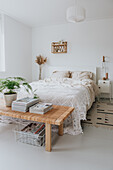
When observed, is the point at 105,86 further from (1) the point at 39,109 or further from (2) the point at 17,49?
(2) the point at 17,49

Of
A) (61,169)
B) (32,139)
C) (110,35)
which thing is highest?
(110,35)

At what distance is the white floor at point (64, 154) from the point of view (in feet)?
4.67

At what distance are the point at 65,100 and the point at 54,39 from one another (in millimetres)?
3316

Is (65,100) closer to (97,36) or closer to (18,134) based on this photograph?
(18,134)

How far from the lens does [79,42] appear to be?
4551 millimetres

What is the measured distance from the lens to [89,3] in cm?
318

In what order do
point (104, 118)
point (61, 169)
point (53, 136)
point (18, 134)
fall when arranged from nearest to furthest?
point (61, 169)
point (18, 134)
point (53, 136)
point (104, 118)

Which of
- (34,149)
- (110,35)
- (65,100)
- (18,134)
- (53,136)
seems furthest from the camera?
(110,35)

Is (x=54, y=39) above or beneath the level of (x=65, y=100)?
above

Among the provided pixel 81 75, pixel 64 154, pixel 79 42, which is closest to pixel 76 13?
pixel 81 75

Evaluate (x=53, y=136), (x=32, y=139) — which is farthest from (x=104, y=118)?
(x=32, y=139)

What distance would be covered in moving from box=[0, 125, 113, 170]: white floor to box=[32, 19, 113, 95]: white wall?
2.92 meters

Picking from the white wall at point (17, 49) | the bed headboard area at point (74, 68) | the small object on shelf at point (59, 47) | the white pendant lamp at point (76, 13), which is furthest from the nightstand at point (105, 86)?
the white wall at point (17, 49)

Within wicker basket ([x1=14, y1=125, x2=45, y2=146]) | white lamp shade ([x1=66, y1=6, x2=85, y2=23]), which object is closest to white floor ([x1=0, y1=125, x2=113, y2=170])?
wicker basket ([x1=14, y1=125, x2=45, y2=146])
